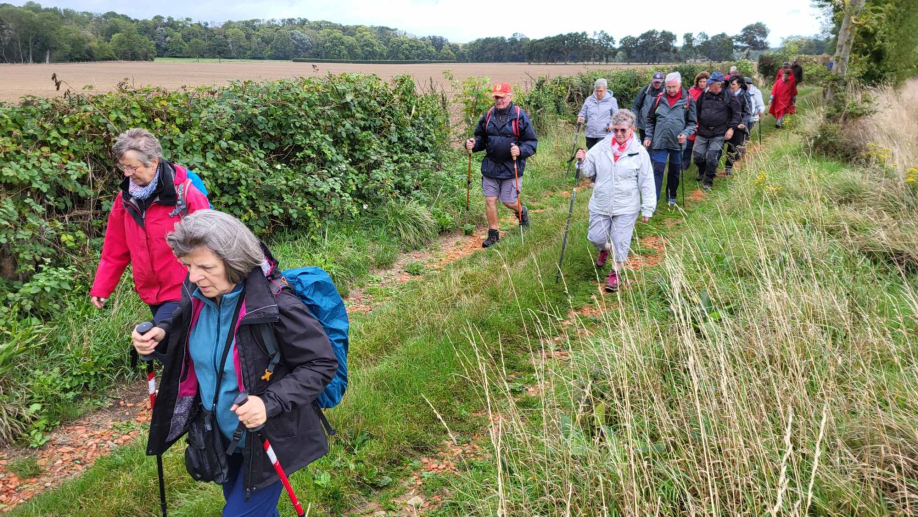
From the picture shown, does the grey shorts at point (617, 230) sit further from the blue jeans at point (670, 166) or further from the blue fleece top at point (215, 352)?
the blue fleece top at point (215, 352)

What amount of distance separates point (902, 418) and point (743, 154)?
10953mm

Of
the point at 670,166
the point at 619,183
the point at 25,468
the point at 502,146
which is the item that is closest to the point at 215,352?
the point at 25,468

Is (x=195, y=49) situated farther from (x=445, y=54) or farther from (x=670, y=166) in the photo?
(x=445, y=54)

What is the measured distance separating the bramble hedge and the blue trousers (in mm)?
3650

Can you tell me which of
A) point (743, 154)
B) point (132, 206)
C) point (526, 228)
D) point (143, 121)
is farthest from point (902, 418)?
point (743, 154)

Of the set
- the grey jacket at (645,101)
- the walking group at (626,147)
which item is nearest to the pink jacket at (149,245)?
the walking group at (626,147)

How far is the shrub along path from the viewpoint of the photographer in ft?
11.9

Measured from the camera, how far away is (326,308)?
2633 mm

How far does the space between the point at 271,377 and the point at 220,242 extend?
647 millimetres

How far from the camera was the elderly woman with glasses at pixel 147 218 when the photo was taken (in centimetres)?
383

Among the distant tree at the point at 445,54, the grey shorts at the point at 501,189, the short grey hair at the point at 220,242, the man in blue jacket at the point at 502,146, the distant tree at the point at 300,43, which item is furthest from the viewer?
the distant tree at the point at 445,54

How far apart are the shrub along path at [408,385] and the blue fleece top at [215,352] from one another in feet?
3.53

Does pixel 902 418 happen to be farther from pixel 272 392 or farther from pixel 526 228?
pixel 526 228

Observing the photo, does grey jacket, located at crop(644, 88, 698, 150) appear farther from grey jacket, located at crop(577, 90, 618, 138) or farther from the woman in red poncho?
the woman in red poncho
